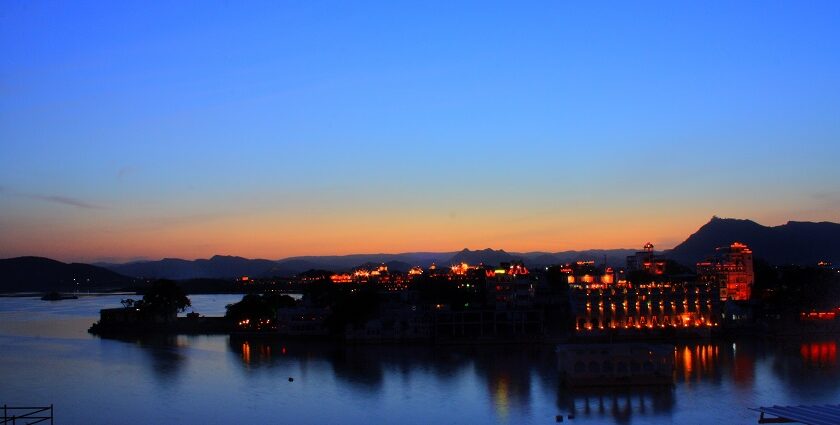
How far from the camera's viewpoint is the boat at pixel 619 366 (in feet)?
57.2

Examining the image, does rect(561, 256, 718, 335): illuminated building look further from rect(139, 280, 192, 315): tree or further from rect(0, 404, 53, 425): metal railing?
rect(0, 404, 53, 425): metal railing

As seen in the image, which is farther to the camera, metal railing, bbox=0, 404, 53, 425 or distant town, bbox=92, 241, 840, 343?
distant town, bbox=92, 241, 840, 343

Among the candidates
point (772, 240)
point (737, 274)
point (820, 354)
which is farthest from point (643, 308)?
point (772, 240)

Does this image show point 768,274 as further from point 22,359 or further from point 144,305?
point 22,359

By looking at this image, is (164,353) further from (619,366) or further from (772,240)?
(772,240)

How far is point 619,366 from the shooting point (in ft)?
58.1

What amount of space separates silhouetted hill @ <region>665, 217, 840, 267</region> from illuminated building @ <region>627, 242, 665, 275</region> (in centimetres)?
5335

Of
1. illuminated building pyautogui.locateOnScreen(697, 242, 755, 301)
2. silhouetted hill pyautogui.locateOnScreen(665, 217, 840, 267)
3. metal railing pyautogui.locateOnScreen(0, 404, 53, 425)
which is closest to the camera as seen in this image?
metal railing pyautogui.locateOnScreen(0, 404, 53, 425)

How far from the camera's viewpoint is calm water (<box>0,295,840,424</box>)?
1513cm

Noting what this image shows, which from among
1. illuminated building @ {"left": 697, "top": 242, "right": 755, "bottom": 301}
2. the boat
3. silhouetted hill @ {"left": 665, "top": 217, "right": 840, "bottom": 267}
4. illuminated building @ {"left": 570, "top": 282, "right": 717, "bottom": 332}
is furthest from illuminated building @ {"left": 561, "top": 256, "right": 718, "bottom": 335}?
silhouetted hill @ {"left": 665, "top": 217, "right": 840, "bottom": 267}

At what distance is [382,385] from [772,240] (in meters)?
102

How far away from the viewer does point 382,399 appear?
659 inches

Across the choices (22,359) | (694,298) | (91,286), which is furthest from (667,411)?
(91,286)

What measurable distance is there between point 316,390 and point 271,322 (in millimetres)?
13309
